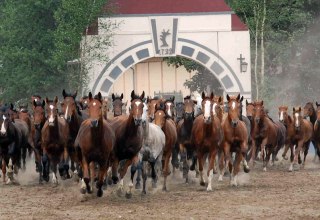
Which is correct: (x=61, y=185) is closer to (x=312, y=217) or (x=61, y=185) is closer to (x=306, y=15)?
(x=312, y=217)

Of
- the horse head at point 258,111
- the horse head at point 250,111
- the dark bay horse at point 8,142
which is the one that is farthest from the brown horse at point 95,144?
the horse head at point 250,111

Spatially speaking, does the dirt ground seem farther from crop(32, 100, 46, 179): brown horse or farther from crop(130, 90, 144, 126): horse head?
crop(130, 90, 144, 126): horse head

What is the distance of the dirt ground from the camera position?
57.8 ft

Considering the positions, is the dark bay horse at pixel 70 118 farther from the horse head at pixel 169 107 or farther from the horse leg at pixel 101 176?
the horse head at pixel 169 107

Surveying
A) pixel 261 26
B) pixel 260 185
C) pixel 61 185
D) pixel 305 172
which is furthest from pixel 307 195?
pixel 261 26

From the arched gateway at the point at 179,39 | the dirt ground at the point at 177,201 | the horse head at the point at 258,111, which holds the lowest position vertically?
the dirt ground at the point at 177,201

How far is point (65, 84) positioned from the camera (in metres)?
55.3

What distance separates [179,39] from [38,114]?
20645mm

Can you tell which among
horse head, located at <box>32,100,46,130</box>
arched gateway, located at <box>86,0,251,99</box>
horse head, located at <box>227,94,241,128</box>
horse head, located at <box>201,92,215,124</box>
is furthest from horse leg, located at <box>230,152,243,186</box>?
arched gateway, located at <box>86,0,251,99</box>

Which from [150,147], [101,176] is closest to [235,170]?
[150,147]

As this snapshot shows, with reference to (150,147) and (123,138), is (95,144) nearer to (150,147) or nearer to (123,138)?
(123,138)

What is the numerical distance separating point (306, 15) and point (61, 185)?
1419 inches

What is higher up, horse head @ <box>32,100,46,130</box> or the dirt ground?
horse head @ <box>32,100,46,130</box>

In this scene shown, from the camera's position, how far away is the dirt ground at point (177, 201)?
1762cm
